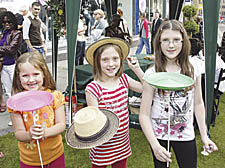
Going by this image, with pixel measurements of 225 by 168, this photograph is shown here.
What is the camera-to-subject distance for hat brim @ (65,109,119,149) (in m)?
1.39

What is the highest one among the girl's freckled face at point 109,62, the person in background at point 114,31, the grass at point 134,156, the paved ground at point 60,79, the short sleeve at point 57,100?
the person in background at point 114,31

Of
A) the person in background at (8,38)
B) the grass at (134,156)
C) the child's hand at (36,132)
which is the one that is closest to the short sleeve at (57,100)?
the child's hand at (36,132)

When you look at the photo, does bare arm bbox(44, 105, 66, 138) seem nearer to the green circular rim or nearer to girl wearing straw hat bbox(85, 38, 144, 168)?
girl wearing straw hat bbox(85, 38, 144, 168)

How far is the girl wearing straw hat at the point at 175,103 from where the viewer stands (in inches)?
62.3

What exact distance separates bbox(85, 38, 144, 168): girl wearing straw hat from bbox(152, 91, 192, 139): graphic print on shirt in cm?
29

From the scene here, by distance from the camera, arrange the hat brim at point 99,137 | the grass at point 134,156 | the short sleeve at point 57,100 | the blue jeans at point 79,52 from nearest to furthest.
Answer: the hat brim at point 99,137, the short sleeve at point 57,100, the grass at point 134,156, the blue jeans at point 79,52

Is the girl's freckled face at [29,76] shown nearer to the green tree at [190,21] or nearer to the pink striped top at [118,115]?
the pink striped top at [118,115]

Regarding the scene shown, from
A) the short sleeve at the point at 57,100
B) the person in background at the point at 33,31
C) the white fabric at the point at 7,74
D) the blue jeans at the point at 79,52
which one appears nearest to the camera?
the short sleeve at the point at 57,100

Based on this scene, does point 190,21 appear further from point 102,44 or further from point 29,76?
point 29,76

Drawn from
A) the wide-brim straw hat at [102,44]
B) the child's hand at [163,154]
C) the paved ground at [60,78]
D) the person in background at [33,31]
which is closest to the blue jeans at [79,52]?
the paved ground at [60,78]

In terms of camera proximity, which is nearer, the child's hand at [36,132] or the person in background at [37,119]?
the child's hand at [36,132]

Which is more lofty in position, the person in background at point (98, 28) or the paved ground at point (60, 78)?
the person in background at point (98, 28)

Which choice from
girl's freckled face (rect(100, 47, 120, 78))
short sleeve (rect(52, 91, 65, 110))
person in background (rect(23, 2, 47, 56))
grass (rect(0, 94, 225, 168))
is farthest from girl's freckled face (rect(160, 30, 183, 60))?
person in background (rect(23, 2, 47, 56))

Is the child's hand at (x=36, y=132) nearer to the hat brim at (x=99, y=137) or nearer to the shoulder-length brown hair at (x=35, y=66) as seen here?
the hat brim at (x=99, y=137)
